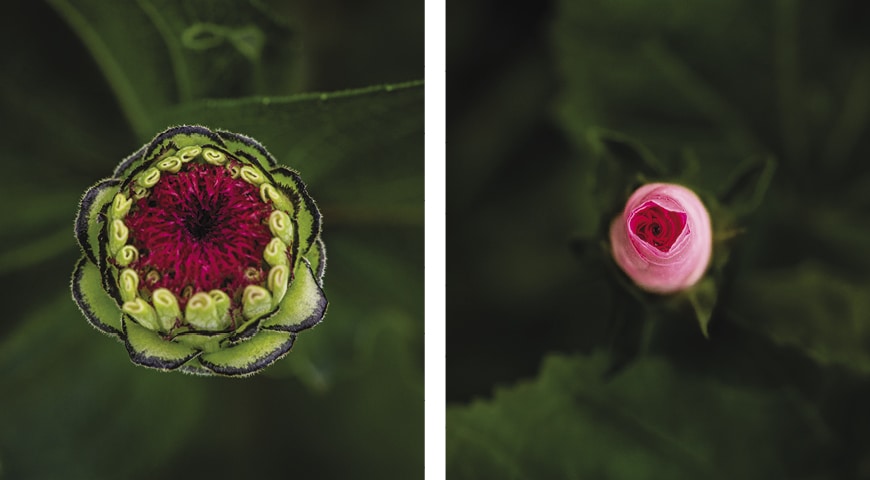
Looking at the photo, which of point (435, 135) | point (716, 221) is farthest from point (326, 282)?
point (716, 221)

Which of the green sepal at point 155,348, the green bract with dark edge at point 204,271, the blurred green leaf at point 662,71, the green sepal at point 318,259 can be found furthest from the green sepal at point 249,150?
the blurred green leaf at point 662,71

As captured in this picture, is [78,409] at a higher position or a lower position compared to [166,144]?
lower

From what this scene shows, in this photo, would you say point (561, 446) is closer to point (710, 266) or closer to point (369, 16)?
point (710, 266)

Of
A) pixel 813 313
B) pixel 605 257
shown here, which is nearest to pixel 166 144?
pixel 605 257

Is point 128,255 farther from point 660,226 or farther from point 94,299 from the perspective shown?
point 660,226

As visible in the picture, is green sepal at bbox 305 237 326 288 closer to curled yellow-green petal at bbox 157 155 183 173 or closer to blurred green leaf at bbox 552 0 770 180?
curled yellow-green petal at bbox 157 155 183 173
